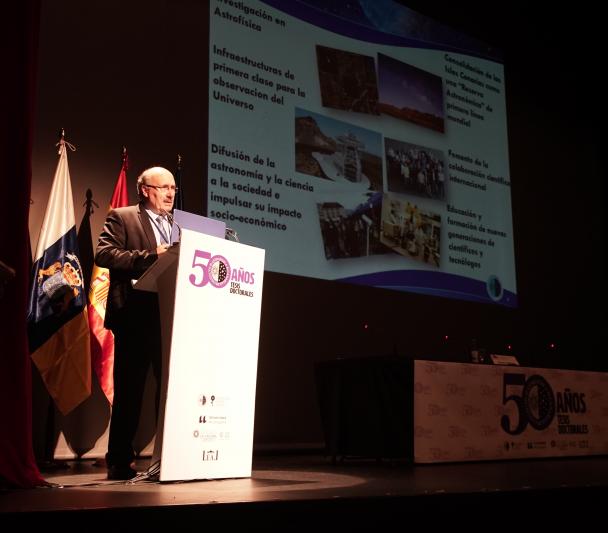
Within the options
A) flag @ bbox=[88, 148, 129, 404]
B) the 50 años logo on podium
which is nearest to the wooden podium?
the 50 años logo on podium

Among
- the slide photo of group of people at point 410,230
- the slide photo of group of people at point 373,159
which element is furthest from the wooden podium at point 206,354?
the slide photo of group of people at point 410,230

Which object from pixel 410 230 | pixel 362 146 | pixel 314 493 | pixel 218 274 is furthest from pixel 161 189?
pixel 410 230

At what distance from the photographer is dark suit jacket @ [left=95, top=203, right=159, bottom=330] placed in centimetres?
316

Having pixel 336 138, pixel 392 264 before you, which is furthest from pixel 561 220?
pixel 336 138

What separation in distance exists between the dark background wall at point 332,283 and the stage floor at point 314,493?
5.58ft

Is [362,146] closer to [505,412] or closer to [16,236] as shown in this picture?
[505,412]

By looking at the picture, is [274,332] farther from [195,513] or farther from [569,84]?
[569,84]

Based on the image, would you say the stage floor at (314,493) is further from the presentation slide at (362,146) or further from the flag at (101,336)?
the presentation slide at (362,146)

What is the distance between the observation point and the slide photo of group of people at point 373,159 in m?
5.26

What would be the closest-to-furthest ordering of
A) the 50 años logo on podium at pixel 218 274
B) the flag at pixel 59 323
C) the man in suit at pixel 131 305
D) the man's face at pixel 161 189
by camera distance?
the 50 años logo on podium at pixel 218 274, the man in suit at pixel 131 305, the man's face at pixel 161 189, the flag at pixel 59 323

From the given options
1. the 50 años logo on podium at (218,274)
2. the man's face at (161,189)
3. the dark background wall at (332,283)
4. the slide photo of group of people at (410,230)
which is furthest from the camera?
the slide photo of group of people at (410,230)

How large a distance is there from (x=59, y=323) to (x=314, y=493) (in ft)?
Answer: 7.15

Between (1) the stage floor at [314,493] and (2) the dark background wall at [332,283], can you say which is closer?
(1) the stage floor at [314,493]

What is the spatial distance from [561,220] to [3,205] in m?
5.85
